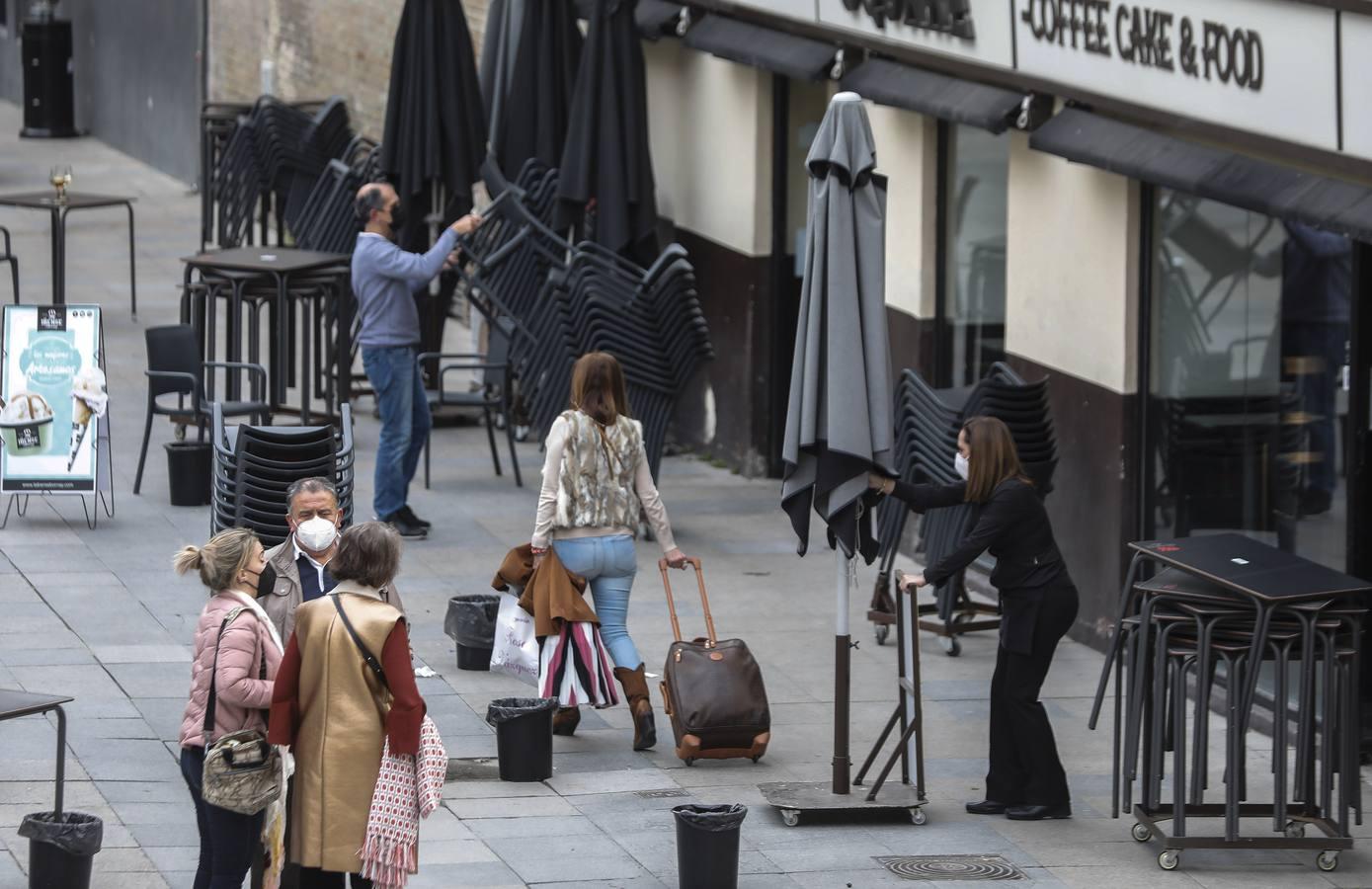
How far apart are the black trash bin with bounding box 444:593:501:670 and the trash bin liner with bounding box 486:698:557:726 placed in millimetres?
1311

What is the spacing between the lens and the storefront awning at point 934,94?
1219cm

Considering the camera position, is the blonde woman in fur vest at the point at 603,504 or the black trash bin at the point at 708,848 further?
the blonde woman in fur vest at the point at 603,504

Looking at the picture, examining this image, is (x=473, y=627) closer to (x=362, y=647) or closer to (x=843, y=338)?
(x=843, y=338)

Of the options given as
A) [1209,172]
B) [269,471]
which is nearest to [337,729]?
[269,471]

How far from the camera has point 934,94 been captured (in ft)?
42.4

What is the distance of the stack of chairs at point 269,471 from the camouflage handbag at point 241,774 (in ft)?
12.2

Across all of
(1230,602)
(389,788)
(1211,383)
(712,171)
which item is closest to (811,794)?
(1230,602)

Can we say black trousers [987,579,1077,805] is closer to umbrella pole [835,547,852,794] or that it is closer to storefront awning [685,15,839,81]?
umbrella pole [835,547,852,794]

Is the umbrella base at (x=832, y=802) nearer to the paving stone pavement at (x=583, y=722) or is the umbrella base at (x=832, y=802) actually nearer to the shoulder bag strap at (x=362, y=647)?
the paving stone pavement at (x=583, y=722)

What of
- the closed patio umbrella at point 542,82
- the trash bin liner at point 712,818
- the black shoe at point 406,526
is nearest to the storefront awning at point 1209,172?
the trash bin liner at point 712,818

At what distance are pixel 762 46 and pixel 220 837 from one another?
895 cm

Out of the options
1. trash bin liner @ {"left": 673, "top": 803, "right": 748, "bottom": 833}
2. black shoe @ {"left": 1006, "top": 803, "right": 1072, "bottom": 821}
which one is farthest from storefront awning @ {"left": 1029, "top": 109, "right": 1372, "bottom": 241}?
trash bin liner @ {"left": 673, "top": 803, "right": 748, "bottom": 833}

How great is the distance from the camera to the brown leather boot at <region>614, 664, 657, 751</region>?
9805 millimetres

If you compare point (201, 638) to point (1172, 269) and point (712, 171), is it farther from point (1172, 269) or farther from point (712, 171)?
point (712, 171)
